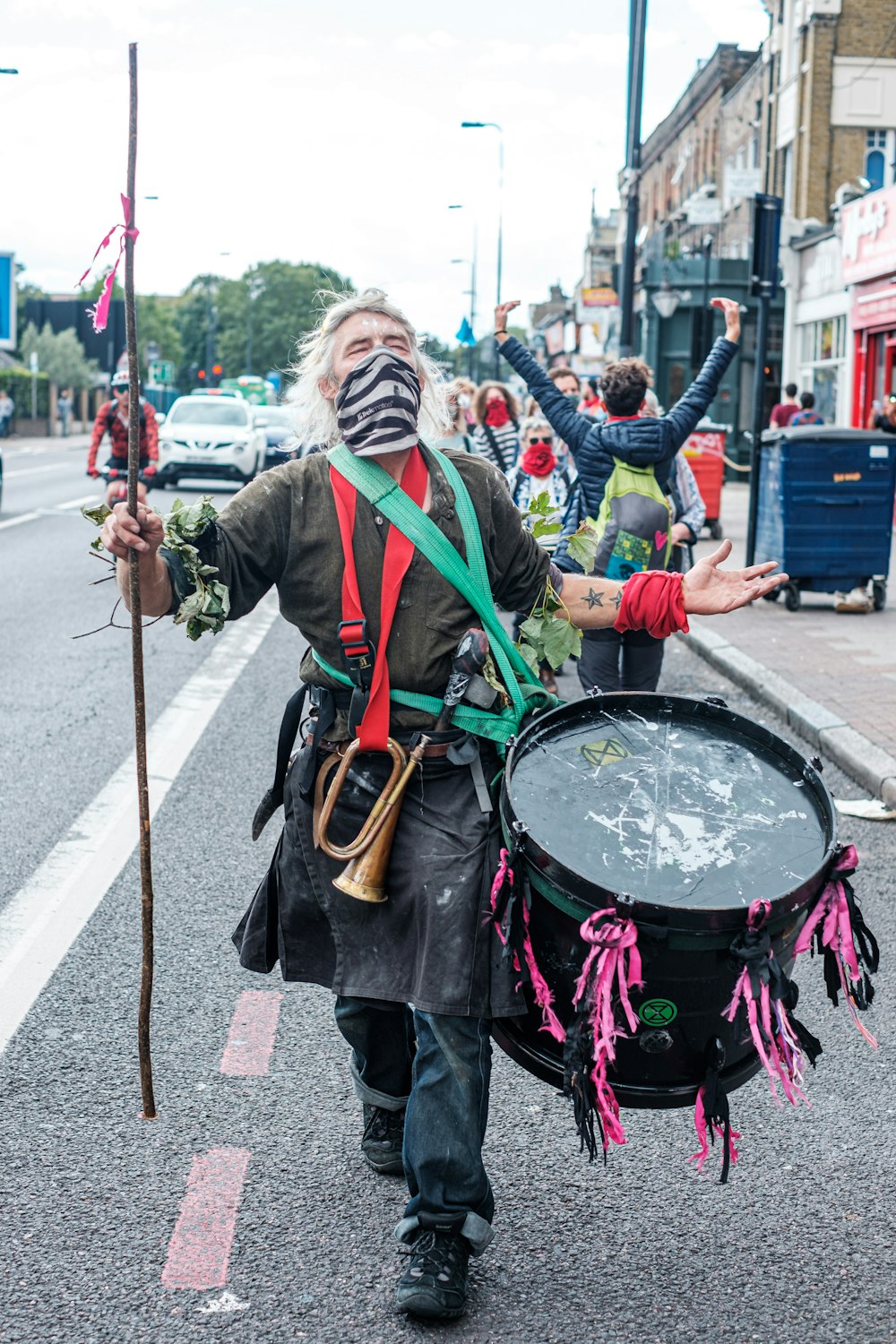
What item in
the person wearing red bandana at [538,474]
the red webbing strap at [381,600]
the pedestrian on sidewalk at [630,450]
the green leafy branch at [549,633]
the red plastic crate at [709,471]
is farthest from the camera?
the red plastic crate at [709,471]

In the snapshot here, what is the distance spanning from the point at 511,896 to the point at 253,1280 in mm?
932

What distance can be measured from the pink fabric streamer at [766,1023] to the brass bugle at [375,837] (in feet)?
2.33

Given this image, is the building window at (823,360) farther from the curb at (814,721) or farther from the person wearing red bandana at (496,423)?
the curb at (814,721)

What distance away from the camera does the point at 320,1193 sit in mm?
3246

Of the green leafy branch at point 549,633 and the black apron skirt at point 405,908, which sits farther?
the green leafy branch at point 549,633

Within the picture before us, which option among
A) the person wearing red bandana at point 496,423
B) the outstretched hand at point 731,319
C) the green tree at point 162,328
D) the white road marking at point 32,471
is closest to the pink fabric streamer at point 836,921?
the outstretched hand at point 731,319

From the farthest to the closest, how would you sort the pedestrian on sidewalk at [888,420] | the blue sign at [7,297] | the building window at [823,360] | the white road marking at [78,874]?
1. the blue sign at [7,297]
2. the building window at [823,360]
3. the pedestrian on sidewalk at [888,420]
4. the white road marking at [78,874]

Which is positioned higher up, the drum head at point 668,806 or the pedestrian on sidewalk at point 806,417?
the pedestrian on sidewalk at point 806,417

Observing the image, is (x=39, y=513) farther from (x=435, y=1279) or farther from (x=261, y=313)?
(x=261, y=313)

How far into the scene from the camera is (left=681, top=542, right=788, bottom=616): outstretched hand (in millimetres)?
3062

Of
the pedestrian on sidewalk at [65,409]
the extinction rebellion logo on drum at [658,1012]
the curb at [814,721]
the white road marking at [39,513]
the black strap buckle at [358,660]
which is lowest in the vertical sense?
the curb at [814,721]

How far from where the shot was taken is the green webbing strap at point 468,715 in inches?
115

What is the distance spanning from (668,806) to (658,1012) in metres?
0.38

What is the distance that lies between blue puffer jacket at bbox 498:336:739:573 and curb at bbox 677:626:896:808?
165 cm
